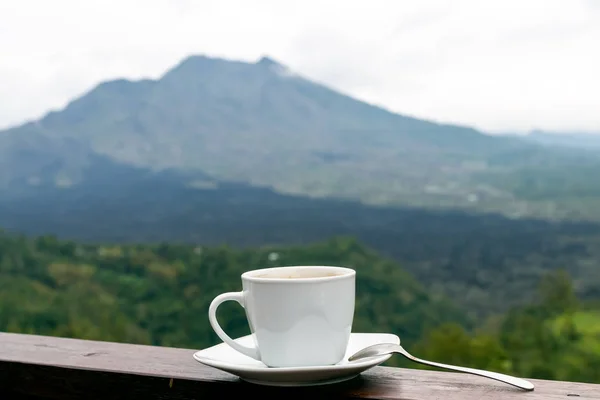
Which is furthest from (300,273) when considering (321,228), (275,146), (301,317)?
(275,146)

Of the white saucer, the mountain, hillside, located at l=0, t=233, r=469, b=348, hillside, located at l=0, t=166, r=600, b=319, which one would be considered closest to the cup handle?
the white saucer

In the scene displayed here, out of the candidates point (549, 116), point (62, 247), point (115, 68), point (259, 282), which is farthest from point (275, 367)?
point (115, 68)

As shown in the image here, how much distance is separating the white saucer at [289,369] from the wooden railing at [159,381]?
13 mm

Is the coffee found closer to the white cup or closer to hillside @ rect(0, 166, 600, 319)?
the white cup

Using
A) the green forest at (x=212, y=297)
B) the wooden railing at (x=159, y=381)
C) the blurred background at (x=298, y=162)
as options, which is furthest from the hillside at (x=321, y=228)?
the wooden railing at (x=159, y=381)

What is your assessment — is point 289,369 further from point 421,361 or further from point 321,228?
point 321,228

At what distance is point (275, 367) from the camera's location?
50 centimetres

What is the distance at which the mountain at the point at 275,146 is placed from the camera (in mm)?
8188

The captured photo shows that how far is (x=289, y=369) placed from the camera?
467 mm

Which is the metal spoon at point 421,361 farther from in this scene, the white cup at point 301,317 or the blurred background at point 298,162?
the blurred background at point 298,162

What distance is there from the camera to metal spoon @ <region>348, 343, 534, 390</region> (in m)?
0.47

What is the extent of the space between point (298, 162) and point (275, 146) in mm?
430

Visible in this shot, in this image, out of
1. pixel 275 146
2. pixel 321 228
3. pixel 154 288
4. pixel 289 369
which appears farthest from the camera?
pixel 275 146

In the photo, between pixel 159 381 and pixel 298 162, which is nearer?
pixel 159 381
